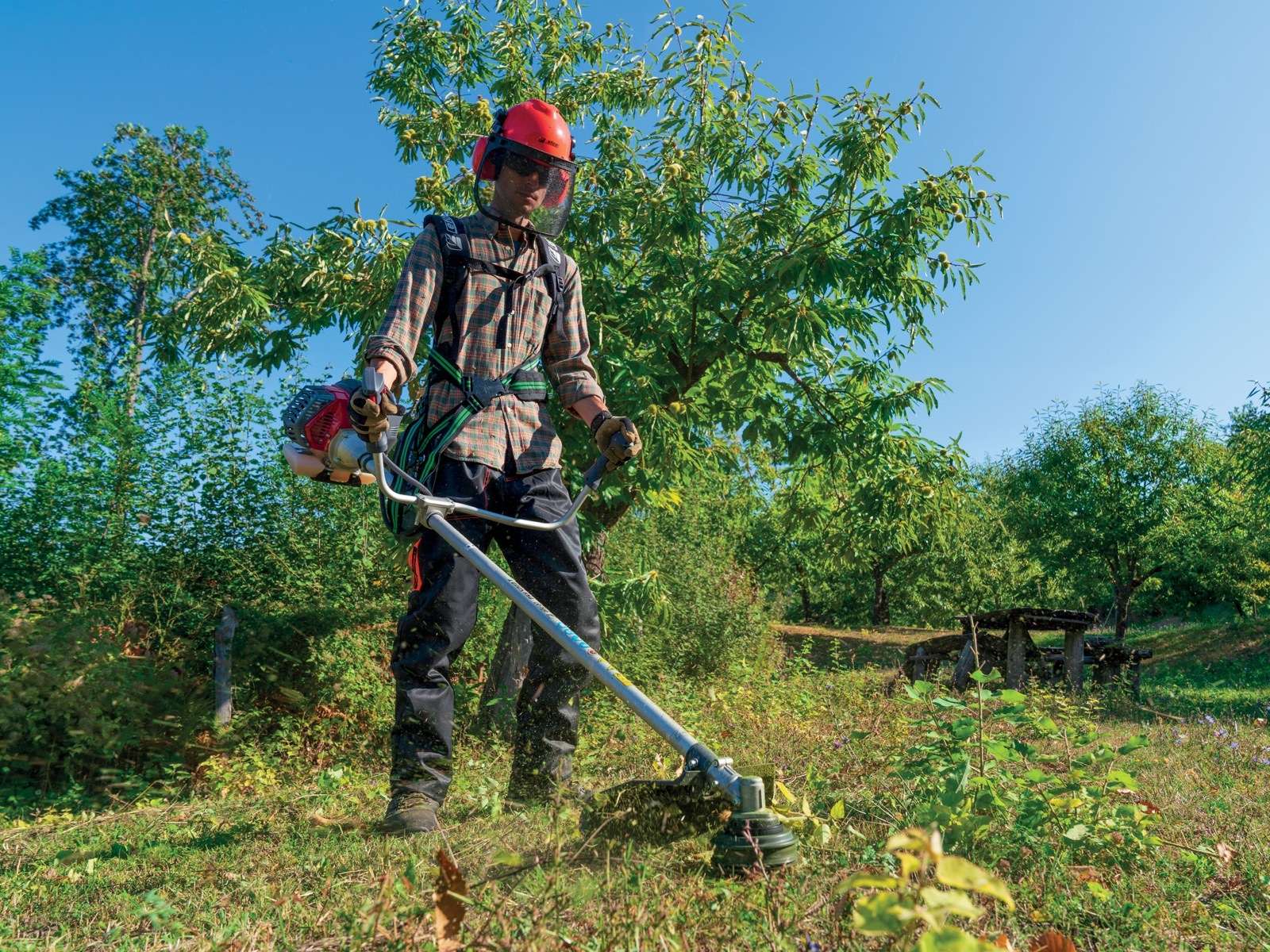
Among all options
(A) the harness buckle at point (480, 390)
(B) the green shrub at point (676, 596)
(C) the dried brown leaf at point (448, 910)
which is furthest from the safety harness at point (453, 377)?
(B) the green shrub at point (676, 596)

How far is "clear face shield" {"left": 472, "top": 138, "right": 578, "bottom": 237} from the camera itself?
3.41m

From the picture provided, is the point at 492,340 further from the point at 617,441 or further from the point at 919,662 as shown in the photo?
the point at 919,662

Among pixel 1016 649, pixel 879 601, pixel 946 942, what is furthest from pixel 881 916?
pixel 879 601

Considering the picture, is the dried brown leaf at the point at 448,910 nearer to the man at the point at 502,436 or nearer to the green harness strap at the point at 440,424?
the man at the point at 502,436

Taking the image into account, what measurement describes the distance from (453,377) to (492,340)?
0.74 feet

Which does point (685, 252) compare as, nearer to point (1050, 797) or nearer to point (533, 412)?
point (533, 412)

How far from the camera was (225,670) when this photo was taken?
5789mm

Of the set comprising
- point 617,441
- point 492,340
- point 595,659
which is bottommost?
point 595,659

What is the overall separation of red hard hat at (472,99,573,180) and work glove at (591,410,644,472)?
1139 millimetres

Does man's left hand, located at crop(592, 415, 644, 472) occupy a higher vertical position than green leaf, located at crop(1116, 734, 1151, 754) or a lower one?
higher

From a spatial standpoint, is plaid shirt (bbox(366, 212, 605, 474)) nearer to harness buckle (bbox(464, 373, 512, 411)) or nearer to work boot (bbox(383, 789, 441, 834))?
harness buckle (bbox(464, 373, 512, 411))

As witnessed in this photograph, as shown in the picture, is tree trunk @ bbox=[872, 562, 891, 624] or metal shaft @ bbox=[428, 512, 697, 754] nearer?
metal shaft @ bbox=[428, 512, 697, 754]

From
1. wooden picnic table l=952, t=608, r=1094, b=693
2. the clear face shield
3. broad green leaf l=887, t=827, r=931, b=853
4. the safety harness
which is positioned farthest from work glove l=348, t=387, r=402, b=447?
wooden picnic table l=952, t=608, r=1094, b=693

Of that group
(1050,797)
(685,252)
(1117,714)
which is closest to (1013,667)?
(1117,714)
